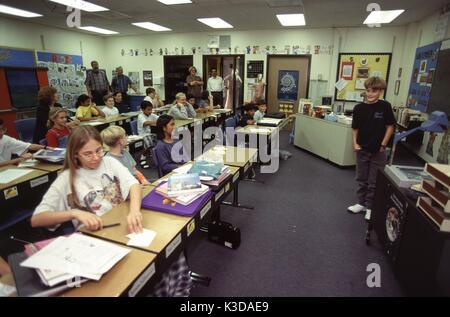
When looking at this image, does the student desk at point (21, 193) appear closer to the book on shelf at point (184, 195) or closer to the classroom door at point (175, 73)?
the book on shelf at point (184, 195)

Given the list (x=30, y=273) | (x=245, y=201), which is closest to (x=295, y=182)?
(x=245, y=201)

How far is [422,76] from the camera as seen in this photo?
5.39 meters

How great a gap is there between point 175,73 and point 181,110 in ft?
13.7

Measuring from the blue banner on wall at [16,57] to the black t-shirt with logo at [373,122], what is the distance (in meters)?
7.62

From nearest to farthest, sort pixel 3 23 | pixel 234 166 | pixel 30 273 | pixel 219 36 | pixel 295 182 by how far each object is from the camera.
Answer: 1. pixel 30 273
2. pixel 234 166
3. pixel 295 182
4. pixel 3 23
5. pixel 219 36

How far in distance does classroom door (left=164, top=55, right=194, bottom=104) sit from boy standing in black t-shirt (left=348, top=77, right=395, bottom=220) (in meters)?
6.77

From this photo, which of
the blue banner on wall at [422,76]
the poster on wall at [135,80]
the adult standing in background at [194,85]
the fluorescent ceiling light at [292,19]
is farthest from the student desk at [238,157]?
the poster on wall at [135,80]

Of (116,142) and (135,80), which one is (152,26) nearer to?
(135,80)

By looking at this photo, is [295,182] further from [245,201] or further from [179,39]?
[179,39]

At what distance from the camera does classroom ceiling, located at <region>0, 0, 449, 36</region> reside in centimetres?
491

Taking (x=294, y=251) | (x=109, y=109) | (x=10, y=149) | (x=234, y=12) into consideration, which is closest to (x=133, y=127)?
(x=109, y=109)

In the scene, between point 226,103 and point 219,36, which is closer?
point 219,36

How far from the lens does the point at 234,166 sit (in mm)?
2426

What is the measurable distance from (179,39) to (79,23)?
110 inches
